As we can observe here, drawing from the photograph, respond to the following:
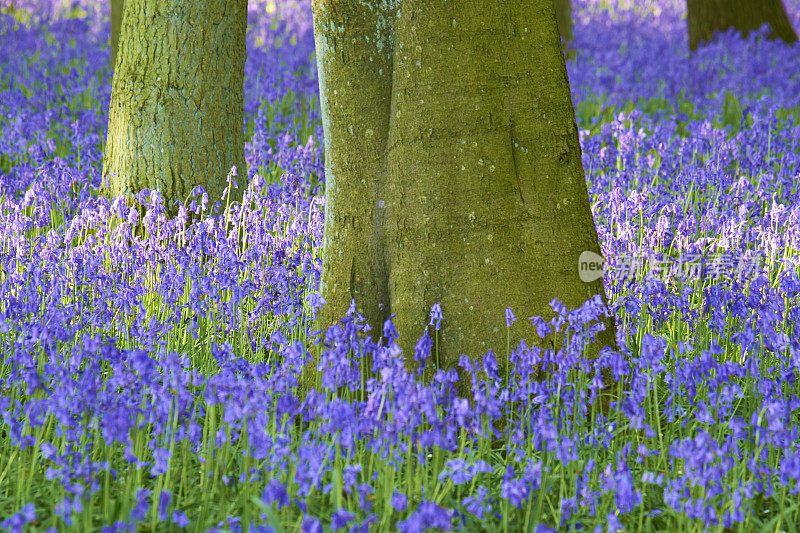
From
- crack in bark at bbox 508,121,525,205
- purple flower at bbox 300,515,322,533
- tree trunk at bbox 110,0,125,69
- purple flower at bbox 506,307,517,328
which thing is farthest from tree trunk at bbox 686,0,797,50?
purple flower at bbox 300,515,322,533

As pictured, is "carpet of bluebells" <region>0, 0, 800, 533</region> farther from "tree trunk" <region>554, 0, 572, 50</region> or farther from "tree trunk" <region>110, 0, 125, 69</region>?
"tree trunk" <region>554, 0, 572, 50</region>

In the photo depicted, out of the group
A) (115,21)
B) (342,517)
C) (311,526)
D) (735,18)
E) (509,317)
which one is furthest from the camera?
(735,18)

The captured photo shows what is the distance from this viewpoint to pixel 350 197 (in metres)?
3.12

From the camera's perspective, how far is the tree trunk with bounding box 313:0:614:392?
2.92 meters

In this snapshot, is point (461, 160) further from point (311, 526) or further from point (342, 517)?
point (311, 526)

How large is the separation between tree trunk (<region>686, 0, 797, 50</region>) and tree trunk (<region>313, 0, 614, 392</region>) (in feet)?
34.5

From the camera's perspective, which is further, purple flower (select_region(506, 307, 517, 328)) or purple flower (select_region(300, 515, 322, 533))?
purple flower (select_region(506, 307, 517, 328))

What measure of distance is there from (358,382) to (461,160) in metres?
0.87

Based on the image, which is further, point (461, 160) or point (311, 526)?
point (461, 160)

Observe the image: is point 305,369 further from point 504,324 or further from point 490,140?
point 490,140

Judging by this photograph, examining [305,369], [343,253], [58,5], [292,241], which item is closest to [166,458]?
[305,369]

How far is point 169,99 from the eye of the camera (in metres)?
4.95

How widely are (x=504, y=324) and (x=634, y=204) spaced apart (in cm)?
196

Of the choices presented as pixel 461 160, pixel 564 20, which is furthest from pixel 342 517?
pixel 564 20
